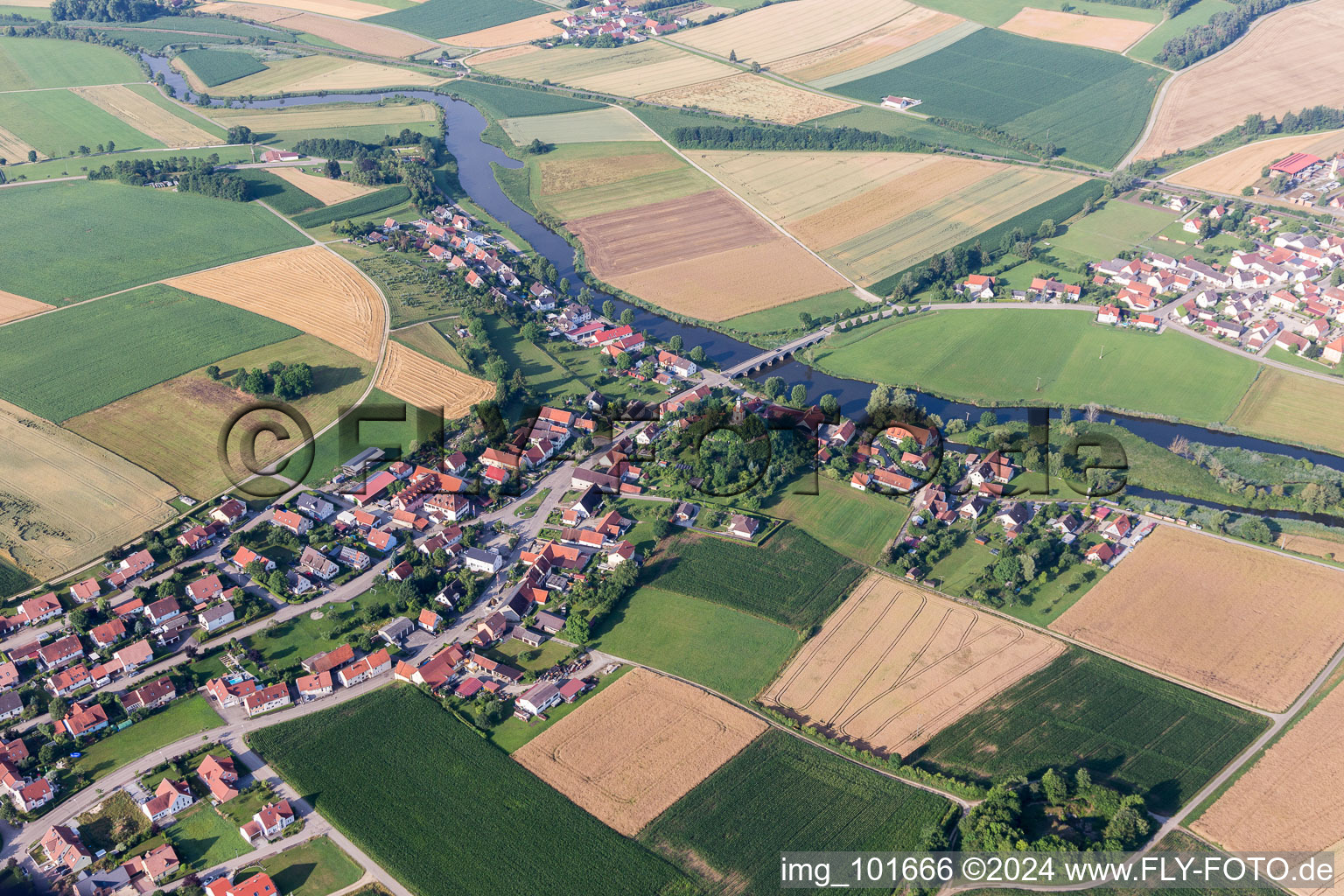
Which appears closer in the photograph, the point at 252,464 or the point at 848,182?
the point at 252,464

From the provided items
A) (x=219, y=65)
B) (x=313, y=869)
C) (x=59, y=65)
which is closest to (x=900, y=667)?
(x=313, y=869)

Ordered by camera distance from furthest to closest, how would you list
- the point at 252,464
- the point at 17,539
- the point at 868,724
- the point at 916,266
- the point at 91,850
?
1. the point at 916,266
2. the point at 252,464
3. the point at 17,539
4. the point at 868,724
5. the point at 91,850

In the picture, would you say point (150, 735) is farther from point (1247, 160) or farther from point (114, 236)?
point (1247, 160)

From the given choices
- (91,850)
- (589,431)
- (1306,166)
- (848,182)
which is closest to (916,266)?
(848,182)

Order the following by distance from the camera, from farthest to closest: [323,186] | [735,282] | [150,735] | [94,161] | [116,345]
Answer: [94,161], [323,186], [735,282], [116,345], [150,735]

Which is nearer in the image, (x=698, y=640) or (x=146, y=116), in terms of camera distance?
(x=698, y=640)

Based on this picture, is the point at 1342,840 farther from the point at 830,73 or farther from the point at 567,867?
Answer: the point at 830,73
